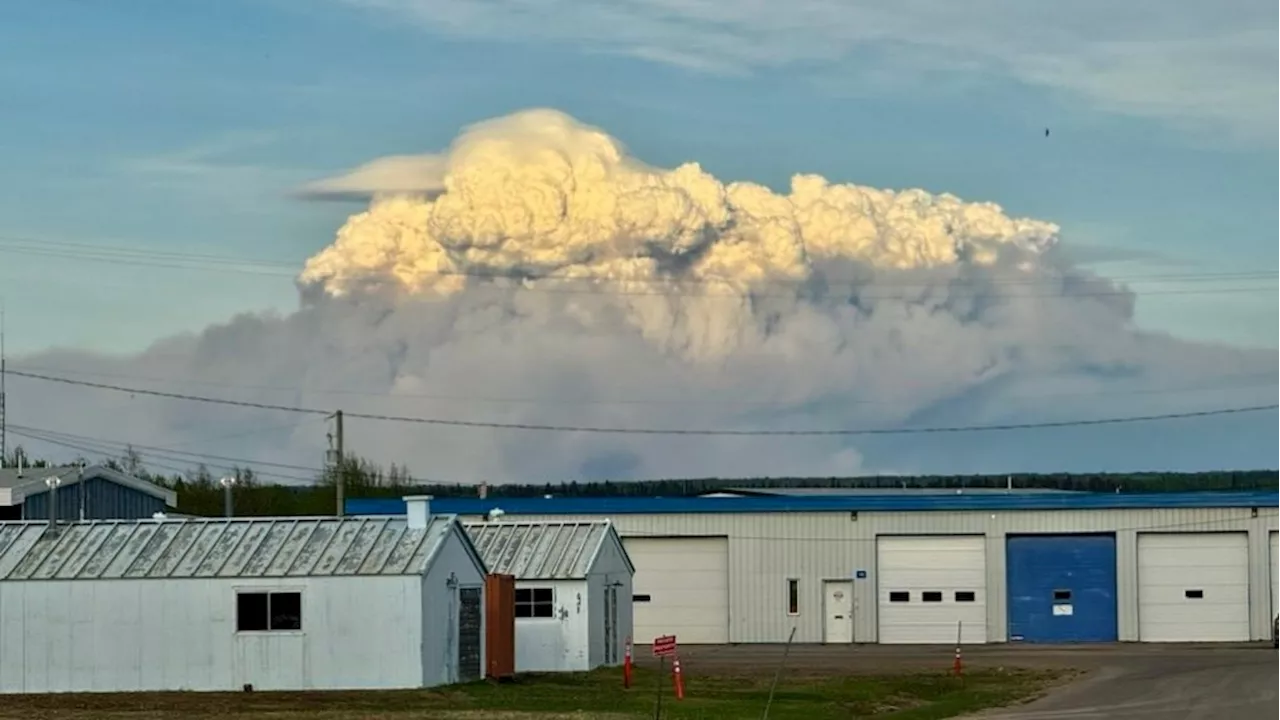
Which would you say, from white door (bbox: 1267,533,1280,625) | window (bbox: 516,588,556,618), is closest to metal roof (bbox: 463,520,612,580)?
window (bbox: 516,588,556,618)

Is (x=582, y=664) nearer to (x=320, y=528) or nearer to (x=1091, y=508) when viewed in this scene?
(x=320, y=528)

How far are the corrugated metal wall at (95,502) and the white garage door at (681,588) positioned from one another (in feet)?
61.6

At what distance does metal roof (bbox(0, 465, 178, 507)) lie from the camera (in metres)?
61.8

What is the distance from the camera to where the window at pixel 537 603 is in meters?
55.7

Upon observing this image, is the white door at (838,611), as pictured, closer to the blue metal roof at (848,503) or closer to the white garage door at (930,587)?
the white garage door at (930,587)

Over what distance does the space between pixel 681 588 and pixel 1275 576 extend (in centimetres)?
2254

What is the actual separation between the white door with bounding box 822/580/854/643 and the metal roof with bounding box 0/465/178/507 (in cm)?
2518

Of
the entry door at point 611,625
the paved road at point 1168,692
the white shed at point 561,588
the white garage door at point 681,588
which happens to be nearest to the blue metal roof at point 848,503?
the white garage door at point 681,588

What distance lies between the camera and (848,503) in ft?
267

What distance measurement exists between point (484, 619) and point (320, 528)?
15.1ft

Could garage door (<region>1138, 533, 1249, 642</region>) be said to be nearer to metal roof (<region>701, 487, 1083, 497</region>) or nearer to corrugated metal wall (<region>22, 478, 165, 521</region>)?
metal roof (<region>701, 487, 1083, 497</region>)

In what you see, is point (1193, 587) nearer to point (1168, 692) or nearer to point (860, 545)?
point (860, 545)

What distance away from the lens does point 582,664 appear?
55125 mm

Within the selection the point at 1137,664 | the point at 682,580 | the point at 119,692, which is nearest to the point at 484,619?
the point at 119,692
